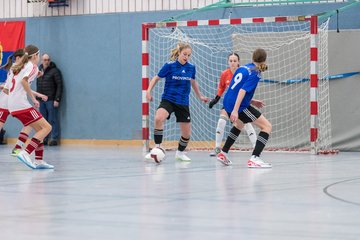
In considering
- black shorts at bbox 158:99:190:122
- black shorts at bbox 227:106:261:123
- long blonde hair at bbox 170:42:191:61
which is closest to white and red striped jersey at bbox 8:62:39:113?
black shorts at bbox 158:99:190:122

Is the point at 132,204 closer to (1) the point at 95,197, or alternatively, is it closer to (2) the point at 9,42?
(1) the point at 95,197

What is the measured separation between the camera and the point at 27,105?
12.0m

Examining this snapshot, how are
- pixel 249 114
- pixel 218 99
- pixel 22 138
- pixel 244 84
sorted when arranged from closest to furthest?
pixel 244 84 → pixel 249 114 → pixel 22 138 → pixel 218 99

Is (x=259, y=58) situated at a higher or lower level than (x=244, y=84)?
higher

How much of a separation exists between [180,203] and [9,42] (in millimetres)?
14949

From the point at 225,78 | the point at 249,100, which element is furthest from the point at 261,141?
the point at 225,78

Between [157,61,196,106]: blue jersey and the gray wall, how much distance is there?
20.1 feet

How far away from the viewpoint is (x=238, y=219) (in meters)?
6.69

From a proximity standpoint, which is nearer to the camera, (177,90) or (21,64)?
(21,64)

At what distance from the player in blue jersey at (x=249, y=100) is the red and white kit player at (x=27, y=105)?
267 cm

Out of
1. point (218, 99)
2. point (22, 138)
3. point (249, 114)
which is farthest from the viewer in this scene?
point (218, 99)

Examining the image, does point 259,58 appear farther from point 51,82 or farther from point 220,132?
point 51,82

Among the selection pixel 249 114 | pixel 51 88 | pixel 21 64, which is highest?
pixel 21 64

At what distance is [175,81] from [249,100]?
1769 millimetres
